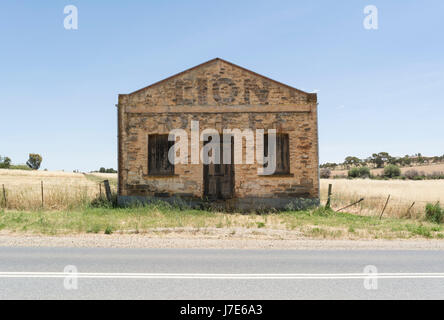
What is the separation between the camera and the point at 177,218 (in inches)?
472

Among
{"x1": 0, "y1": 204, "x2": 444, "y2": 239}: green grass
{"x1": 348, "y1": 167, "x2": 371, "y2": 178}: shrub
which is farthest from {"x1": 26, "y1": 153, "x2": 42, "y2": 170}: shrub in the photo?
{"x1": 0, "y1": 204, "x2": 444, "y2": 239}: green grass

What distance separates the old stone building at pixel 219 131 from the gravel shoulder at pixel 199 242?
5208 mm

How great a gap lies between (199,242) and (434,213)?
9724 millimetres

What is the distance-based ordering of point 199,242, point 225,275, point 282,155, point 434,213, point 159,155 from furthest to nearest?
point 159,155 → point 282,155 → point 434,213 → point 199,242 → point 225,275

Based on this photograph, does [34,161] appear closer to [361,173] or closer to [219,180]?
[361,173]

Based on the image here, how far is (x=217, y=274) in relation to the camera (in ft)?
16.8

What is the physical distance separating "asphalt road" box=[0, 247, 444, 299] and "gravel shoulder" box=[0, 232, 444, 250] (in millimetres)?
776

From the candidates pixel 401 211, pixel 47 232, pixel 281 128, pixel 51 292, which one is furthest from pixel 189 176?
pixel 51 292

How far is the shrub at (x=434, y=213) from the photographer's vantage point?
42.4ft

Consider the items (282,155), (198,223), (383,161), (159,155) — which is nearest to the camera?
(198,223)

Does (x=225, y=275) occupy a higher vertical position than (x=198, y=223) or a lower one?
higher

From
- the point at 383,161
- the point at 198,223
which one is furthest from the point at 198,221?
the point at 383,161

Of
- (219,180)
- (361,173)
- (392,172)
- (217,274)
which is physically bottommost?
(361,173)
